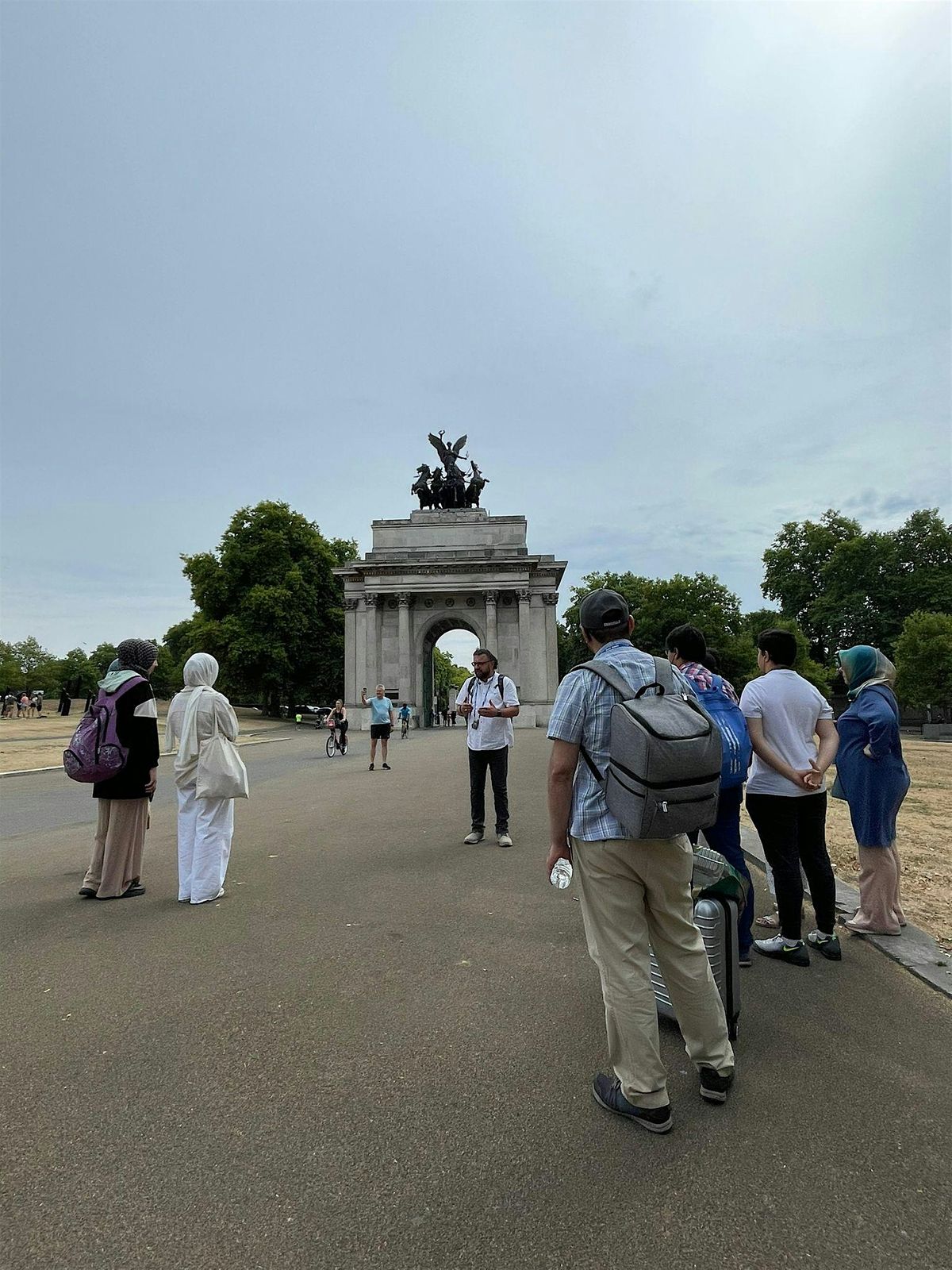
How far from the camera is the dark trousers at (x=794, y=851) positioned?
4.31 meters

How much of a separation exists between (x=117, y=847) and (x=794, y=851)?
524 cm

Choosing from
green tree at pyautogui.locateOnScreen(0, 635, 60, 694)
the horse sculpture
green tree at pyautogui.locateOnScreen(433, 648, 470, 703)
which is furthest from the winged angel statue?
green tree at pyautogui.locateOnScreen(0, 635, 60, 694)

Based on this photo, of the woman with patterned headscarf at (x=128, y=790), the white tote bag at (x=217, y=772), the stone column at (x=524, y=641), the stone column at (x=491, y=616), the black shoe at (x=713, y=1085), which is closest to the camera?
→ the black shoe at (x=713, y=1085)

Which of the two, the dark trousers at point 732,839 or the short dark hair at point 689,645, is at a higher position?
the short dark hair at point 689,645

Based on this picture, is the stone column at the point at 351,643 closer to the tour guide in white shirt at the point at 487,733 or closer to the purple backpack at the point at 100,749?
the tour guide in white shirt at the point at 487,733

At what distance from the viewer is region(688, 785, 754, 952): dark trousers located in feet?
13.7

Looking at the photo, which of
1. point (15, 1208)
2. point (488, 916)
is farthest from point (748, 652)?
point (15, 1208)

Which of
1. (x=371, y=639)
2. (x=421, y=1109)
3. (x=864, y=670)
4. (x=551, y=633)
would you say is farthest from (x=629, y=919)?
(x=551, y=633)

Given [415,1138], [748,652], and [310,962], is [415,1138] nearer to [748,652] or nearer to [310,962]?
[310,962]

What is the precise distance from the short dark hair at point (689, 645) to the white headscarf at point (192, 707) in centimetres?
352

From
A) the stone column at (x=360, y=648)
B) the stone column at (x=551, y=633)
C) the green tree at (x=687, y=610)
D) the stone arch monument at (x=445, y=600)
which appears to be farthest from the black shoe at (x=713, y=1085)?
the green tree at (x=687, y=610)

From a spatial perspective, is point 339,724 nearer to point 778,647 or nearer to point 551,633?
point 778,647

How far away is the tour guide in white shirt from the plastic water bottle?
4.86 meters

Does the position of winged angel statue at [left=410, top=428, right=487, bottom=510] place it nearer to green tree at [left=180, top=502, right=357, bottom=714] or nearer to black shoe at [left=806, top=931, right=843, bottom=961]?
green tree at [left=180, top=502, right=357, bottom=714]
